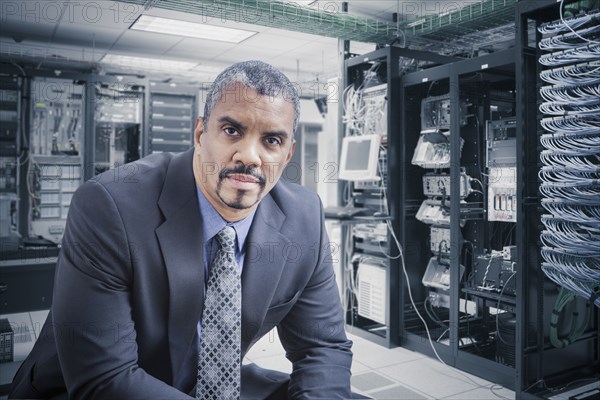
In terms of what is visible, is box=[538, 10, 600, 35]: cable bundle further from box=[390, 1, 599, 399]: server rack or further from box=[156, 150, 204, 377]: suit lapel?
box=[156, 150, 204, 377]: suit lapel

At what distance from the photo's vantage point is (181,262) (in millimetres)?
1092

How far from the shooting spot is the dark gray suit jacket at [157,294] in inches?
39.3

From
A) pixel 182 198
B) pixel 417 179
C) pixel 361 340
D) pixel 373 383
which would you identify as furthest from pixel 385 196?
pixel 182 198

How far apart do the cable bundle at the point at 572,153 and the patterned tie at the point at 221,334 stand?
181cm

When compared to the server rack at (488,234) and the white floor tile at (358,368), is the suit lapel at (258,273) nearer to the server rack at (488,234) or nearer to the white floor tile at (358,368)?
the server rack at (488,234)

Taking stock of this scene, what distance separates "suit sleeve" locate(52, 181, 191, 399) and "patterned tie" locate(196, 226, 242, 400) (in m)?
0.14

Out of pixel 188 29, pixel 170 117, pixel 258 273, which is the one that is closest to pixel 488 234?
pixel 258 273

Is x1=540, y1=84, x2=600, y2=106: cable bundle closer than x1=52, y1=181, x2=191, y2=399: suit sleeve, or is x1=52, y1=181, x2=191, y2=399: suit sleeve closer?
x1=52, y1=181, x2=191, y2=399: suit sleeve

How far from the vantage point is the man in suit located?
100 cm

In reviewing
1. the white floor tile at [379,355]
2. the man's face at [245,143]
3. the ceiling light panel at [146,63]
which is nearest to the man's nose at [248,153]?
the man's face at [245,143]

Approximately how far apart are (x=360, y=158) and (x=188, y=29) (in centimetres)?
289

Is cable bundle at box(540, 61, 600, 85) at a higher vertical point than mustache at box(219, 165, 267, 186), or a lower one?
higher

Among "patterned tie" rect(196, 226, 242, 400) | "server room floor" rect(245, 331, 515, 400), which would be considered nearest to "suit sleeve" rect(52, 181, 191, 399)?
"patterned tie" rect(196, 226, 242, 400)

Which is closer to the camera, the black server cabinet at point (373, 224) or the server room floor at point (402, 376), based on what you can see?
the server room floor at point (402, 376)
